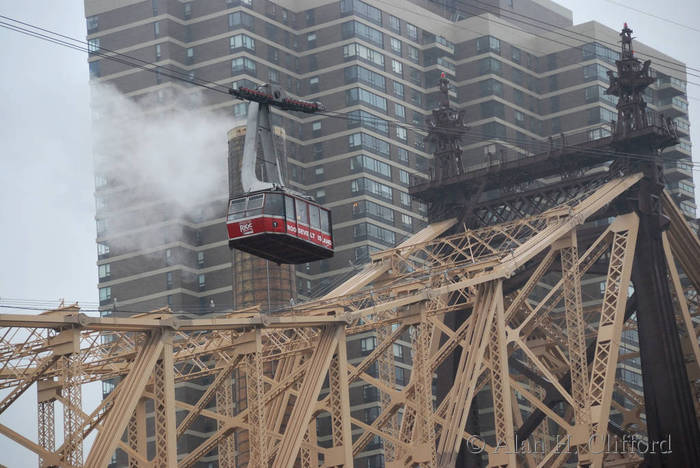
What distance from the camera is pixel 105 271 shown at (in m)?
160

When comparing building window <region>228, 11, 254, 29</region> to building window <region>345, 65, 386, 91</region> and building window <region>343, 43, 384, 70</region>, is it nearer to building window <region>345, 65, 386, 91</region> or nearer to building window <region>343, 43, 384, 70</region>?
building window <region>343, 43, 384, 70</region>

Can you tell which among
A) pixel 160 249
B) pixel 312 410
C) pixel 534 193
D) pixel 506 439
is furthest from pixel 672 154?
pixel 312 410

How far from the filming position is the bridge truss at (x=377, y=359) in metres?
66.9

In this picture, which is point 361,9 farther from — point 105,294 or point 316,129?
point 105,294

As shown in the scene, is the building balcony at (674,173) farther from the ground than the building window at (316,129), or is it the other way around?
the building window at (316,129)

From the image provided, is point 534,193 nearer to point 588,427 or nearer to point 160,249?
point 588,427

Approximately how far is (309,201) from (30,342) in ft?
47.4

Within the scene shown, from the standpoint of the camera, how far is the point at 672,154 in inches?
7362

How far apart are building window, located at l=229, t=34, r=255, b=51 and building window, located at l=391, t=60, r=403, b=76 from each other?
51.0 ft

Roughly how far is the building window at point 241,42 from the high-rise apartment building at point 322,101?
0.51 ft

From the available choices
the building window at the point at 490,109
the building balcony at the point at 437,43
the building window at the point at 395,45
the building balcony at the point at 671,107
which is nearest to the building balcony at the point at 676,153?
the building balcony at the point at 671,107

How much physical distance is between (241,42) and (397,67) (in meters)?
17.6

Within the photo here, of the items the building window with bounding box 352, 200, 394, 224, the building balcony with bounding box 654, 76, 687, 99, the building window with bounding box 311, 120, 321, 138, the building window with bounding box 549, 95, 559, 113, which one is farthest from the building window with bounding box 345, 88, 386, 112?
the building balcony with bounding box 654, 76, 687, 99

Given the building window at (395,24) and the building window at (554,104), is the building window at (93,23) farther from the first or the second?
the building window at (554,104)
